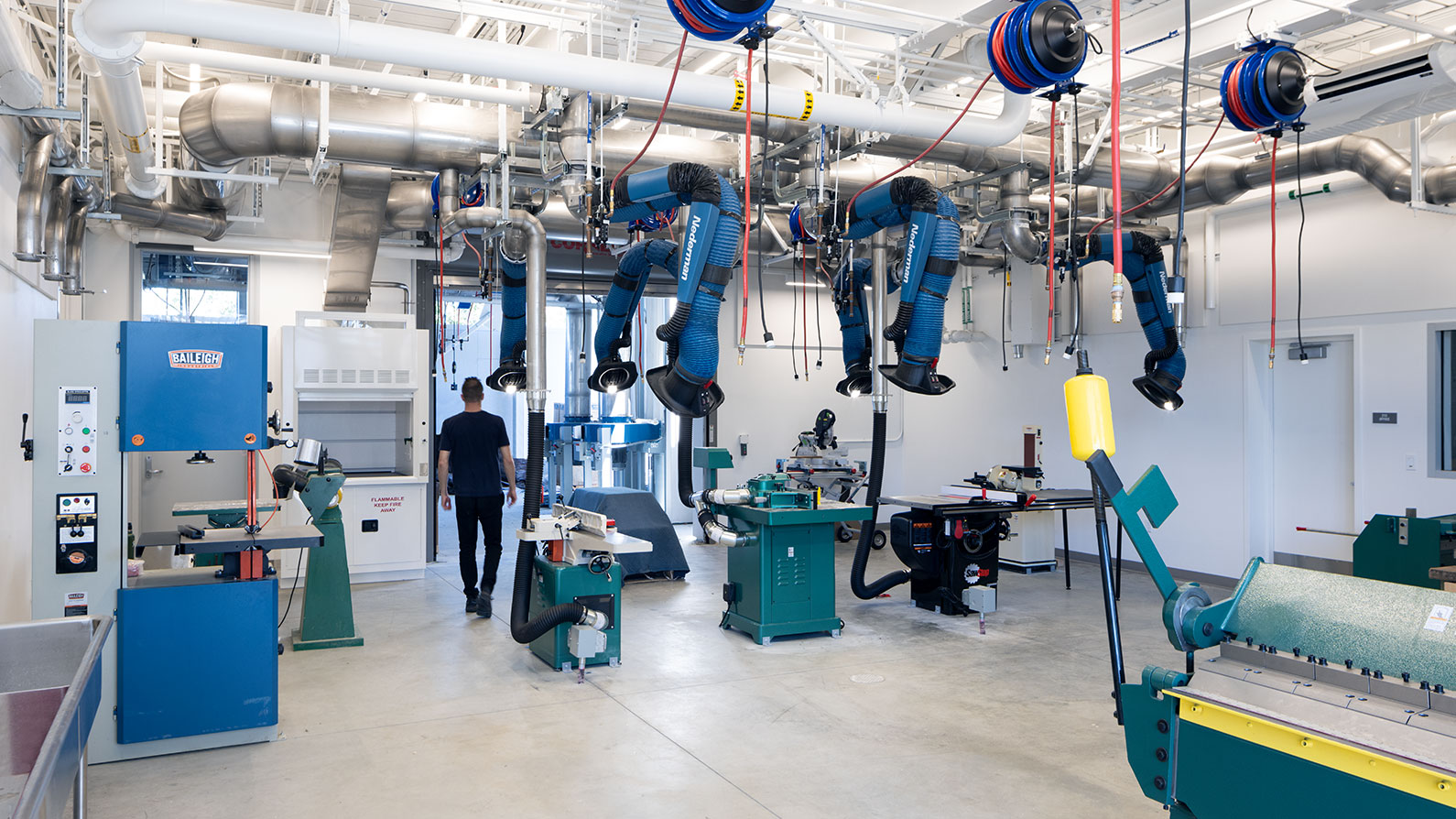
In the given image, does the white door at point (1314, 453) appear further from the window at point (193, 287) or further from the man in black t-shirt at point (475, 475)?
the window at point (193, 287)

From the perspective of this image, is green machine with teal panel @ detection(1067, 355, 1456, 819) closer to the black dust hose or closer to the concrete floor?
the concrete floor

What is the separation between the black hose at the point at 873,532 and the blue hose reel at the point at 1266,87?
116 inches

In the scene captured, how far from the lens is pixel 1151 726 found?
2.81 meters

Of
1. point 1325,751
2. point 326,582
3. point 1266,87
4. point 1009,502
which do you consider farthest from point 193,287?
point 1325,751

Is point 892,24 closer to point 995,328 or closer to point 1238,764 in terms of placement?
point 1238,764

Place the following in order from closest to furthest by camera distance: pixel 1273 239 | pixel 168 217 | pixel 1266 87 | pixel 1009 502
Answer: pixel 1266 87
pixel 1273 239
pixel 168 217
pixel 1009 502

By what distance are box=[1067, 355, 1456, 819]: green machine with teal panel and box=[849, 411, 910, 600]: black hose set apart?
11.9ft

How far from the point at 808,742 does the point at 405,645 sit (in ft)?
9.65

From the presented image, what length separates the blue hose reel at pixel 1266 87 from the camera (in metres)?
4.13

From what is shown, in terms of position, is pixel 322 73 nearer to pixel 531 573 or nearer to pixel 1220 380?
pixel 531 573

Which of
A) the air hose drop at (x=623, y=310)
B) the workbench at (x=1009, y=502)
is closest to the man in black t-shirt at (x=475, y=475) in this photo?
the air hose drop at (x=623, y=310)

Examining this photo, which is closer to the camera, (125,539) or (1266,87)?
(1266,87)

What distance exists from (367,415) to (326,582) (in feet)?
10.2

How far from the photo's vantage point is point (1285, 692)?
2590mm
